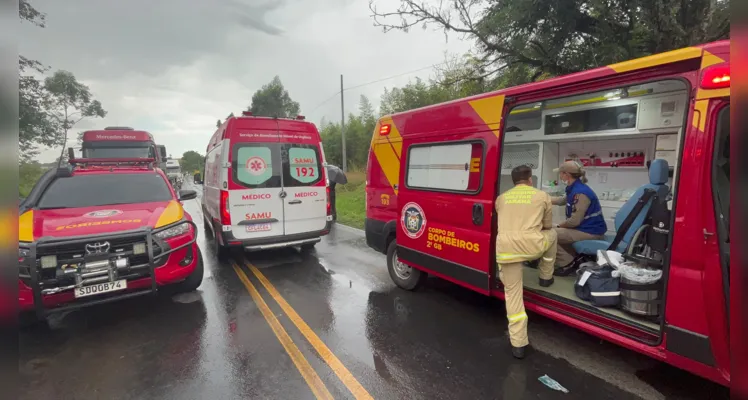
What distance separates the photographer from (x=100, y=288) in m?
3.88

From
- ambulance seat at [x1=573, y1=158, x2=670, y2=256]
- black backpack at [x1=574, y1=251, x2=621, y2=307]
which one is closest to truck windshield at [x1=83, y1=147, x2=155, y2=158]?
black backpack at [x1=574, y1=251, x2=621, y2=307]

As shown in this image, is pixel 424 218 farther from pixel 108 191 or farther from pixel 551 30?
pixel 551 30

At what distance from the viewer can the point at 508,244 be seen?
3.28 meters

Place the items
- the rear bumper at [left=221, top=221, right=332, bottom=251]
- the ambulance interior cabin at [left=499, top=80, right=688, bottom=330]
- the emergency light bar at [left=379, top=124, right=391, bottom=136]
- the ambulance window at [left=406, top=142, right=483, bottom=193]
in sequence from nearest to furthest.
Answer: the ambulance window at [left=406, top=142, right=483, bottom=193] → the ambulance interior cabin at [left=499, top=80, right=688, bottom=330] → the emergency light bar at [left=379, top=124, right=391, bottom=136] → the rear bumper at [left=221, top=221, right=332, bottom=251]

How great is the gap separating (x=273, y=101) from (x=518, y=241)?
178 feet

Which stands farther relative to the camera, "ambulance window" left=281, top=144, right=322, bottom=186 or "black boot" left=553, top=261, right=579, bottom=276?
"ambulance window" left=281, top=144, right=322, bottom=186

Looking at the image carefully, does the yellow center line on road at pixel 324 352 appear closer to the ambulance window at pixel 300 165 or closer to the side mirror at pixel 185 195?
the side mirror at pixel 185 195

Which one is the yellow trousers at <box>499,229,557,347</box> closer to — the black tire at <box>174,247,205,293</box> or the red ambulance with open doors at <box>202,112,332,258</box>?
the black tire at <box>174,247,205,293</box>

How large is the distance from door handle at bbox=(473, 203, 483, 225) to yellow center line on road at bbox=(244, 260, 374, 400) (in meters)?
1.93

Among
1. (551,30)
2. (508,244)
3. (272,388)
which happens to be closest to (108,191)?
(272,388)

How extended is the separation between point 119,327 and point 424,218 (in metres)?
3.73

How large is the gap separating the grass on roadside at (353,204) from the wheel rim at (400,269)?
500cm

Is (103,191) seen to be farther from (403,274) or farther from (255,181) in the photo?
(403,274)

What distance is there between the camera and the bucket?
280 cm
